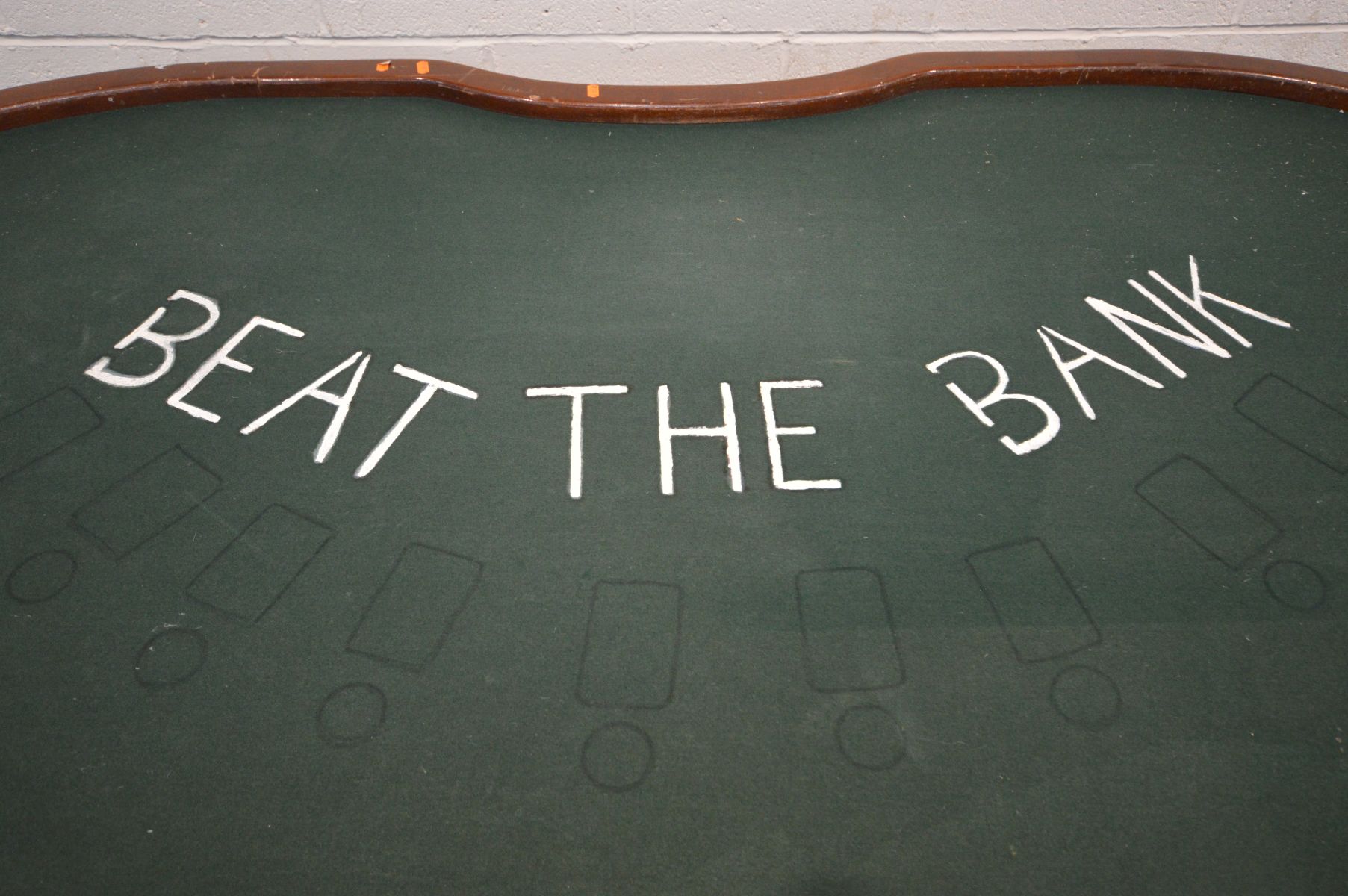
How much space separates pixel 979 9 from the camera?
224cm

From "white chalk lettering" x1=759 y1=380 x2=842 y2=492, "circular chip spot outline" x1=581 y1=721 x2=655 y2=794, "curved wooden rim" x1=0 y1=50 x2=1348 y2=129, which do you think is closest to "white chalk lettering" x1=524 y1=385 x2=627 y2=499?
"white chalk lettering" x1=759 y1=380 x2=842 y2=492

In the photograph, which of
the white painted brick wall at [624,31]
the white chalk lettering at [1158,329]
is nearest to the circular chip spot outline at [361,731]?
the white chalk lettering at [1158,329]

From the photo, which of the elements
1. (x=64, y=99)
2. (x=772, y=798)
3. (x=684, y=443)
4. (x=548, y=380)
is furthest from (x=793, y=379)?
(x=64, y=99)

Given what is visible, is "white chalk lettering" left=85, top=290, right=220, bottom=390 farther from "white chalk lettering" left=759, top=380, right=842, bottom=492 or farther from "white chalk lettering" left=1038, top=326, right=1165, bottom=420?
"white chalk lettering" left=1038, top=326, right=1165, bottom=420

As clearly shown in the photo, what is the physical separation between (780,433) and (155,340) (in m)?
1.06

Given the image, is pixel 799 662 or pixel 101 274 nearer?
pixel 799 662

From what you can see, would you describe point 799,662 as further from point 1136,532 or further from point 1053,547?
point 1136,532

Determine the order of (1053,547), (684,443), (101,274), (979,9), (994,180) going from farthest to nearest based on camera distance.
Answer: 1. (979,9)
2. (994,180)
3. (101,274)
4. (684,443)
5. (1053,547)

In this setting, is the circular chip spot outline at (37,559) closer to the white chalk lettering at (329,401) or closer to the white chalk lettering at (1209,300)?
the white chalk lettering at (329,401)

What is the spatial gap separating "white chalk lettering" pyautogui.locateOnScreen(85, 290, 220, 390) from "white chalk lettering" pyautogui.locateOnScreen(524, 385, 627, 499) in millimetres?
596

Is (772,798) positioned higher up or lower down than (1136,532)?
lower down

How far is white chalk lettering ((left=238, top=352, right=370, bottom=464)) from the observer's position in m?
1.32

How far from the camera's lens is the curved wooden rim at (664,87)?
6.20ft

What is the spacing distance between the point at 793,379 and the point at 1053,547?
1.53ft
